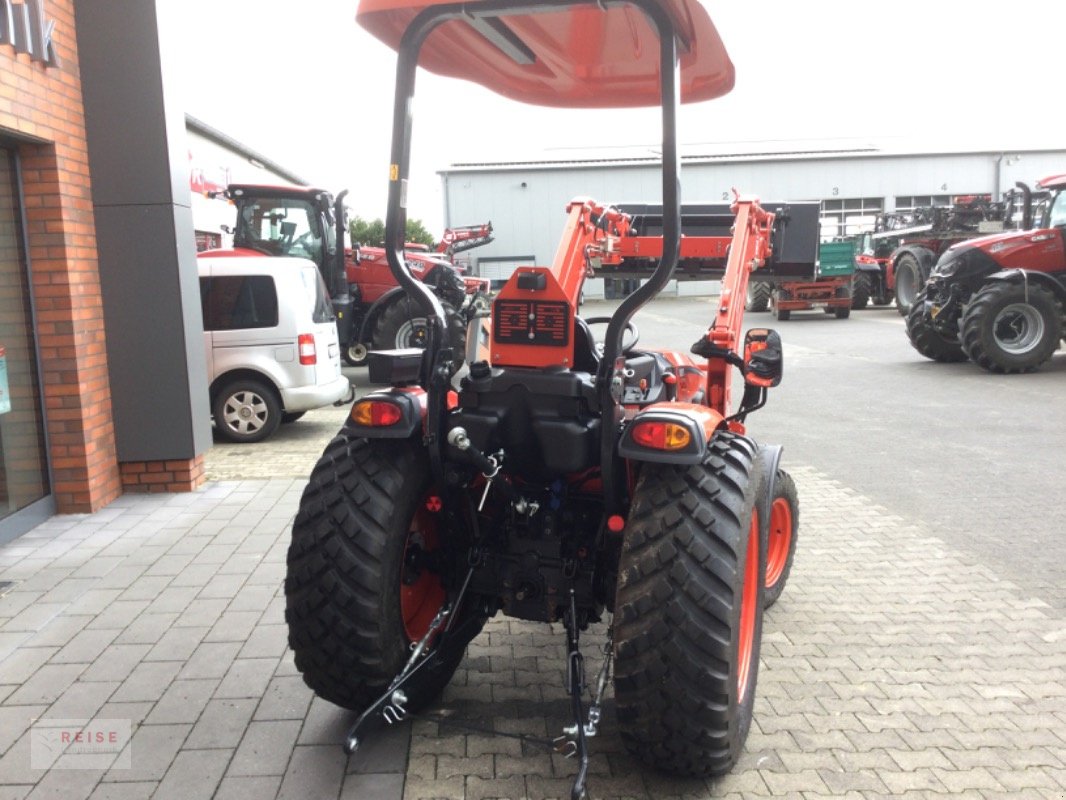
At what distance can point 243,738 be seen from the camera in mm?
3545

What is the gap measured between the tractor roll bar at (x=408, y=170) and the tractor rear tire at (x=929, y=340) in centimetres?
1226

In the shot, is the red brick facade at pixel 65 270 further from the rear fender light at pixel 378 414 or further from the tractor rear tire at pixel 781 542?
the tractor rear tire at pixel 781 542

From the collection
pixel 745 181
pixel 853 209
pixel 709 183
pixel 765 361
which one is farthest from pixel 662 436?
pixel 853 209

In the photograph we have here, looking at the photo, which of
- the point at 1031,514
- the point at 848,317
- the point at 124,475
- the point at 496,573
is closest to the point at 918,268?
the point at 848,317

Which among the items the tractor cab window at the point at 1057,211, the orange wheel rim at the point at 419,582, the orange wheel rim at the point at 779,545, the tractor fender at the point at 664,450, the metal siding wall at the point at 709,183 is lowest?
the orange wheel rim at the point at 779,545

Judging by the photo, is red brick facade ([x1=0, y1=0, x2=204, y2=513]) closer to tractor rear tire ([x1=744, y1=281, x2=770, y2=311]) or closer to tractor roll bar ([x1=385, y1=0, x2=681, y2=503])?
tractor roll bar ([x1=385, y1=0, x2=681, y2=503])

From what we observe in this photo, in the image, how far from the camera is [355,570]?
10.8 ft

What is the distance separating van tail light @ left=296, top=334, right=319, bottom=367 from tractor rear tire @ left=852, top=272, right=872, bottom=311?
18.0 metres

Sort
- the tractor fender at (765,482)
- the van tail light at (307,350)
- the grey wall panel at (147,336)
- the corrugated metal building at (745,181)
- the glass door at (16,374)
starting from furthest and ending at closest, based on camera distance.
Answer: the corrugated metal building at (745,181) < the van tail light at (307,350) < the grey wall panel at (147,336) < the glass door at (16,374) < the tractor fender at (765,482)

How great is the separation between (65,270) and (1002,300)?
1161 centimetres

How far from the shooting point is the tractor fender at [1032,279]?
13.2m

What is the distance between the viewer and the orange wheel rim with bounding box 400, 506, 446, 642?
3.59 meters

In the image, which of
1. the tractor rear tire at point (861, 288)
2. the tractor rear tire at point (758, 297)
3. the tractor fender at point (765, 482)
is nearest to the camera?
the tractor fender at point (765, 482)

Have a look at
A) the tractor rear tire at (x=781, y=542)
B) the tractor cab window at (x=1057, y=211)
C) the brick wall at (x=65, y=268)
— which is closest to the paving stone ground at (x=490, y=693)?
the tractor rear tire at (x=781, y=542)
